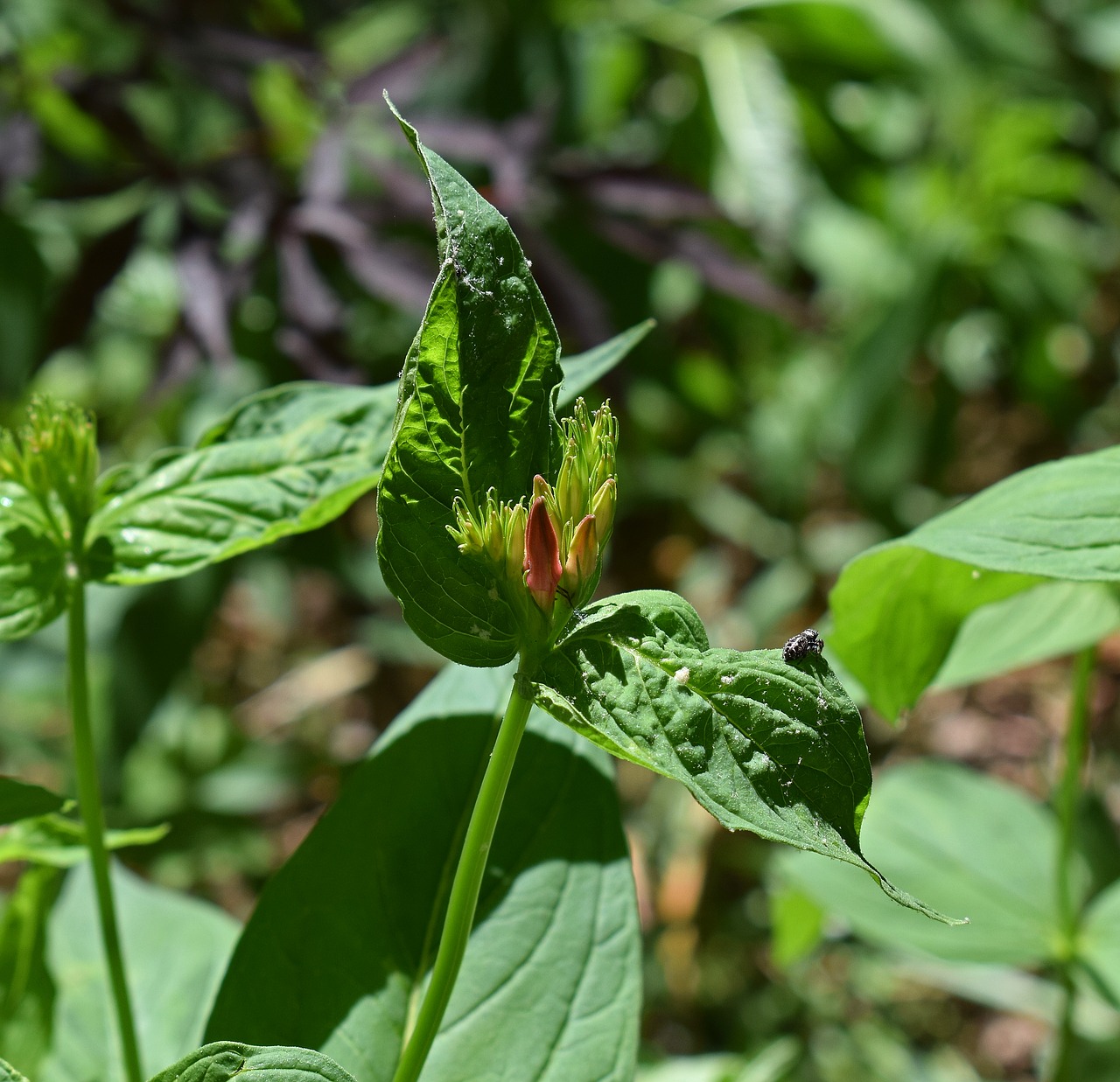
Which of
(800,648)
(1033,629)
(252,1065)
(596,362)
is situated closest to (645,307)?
(1033,629)

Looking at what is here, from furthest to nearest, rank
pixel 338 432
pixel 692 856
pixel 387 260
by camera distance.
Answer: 1. pixel 692 856
2. pixel 387 260
3. pixel 338 432

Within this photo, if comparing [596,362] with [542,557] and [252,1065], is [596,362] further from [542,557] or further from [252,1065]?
[252,1065]

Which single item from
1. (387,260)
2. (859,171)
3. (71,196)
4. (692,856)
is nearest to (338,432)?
(387,260)

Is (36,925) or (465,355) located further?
(36,925)

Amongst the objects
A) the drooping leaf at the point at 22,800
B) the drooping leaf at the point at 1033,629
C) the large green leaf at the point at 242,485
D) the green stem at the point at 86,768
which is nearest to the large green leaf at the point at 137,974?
the green stem at the point at 86,768

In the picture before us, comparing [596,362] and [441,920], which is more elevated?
[596,362]

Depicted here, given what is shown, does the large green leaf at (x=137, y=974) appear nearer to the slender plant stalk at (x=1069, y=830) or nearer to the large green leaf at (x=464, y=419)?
the large green leaf at (x=464, y=419)

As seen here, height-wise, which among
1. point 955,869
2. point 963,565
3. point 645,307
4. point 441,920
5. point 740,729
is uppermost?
point 740,729

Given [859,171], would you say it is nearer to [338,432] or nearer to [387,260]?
[387,260]

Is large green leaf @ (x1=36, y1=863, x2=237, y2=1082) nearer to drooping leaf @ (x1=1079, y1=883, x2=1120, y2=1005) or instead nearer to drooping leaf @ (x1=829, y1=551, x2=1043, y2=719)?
drooping leaf @ (x1=829, y1=551, x2=1043, y2=719)
